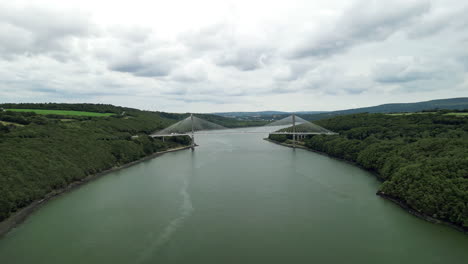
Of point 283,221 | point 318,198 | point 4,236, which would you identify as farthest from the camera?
point 318,198

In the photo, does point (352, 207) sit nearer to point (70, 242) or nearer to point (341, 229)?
point (341, 229)

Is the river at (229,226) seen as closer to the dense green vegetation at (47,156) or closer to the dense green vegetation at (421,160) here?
the dense green vegetation at (421,160)

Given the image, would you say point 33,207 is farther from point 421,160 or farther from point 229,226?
point 421,160

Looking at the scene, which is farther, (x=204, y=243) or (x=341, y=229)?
(x=341, y=229)

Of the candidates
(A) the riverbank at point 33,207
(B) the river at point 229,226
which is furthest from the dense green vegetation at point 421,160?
(A) the riverbank at point 33,207

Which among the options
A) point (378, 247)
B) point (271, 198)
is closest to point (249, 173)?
point (271, 198)

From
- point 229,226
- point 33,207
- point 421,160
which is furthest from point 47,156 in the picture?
point 421,160
